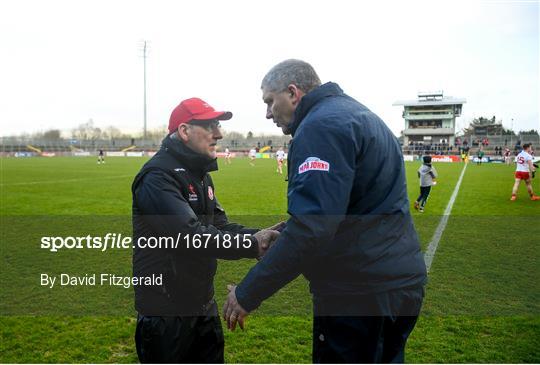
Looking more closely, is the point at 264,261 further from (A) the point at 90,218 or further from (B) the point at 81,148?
(B) the point at 81,148

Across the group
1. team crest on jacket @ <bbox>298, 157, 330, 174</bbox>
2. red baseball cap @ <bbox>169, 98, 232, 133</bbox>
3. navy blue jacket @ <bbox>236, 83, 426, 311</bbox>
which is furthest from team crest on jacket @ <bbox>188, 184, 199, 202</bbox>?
team crest on jacket @ <bbox>298, 157, 330, 174</bbox>

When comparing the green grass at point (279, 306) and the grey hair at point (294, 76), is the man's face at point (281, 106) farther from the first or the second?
the green grass at point (279, 306)

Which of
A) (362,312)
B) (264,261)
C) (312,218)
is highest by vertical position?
(312,218)

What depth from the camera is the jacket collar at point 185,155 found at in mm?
2873

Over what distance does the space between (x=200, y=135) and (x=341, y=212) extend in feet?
4.43

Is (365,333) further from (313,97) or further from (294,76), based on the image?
(294,76)

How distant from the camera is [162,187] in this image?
2641mm

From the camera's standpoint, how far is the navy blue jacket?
6.59 feet

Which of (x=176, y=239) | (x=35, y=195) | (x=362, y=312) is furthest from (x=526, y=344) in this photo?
(x=35, y=195)

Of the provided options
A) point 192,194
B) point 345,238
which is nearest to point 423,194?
point 192,194

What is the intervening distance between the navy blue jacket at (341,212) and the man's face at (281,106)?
0.11m

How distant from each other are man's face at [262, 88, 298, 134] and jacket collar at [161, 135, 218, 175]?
66 cm

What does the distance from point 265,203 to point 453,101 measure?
299ft

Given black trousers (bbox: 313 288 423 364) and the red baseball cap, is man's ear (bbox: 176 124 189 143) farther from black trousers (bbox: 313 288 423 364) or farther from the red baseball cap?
black trousers (bbox: 313 288 423 364)
